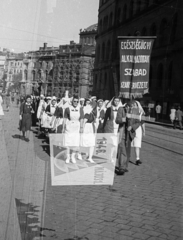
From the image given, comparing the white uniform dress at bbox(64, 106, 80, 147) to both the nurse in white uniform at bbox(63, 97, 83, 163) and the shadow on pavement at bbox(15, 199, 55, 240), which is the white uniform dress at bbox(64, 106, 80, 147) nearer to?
the nurse in white uniform at bbox(63, 97, 83, 163)

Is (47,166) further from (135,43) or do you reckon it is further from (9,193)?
(135,43)

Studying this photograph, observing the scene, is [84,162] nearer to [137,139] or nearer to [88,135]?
[88,135]

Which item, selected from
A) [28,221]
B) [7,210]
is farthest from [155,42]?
[28,221]

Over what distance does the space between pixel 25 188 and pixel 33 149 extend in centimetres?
431

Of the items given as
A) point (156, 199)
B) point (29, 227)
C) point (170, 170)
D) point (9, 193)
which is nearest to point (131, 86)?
point (170, 170)

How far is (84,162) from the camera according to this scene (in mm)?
7770

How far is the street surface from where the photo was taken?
3711 mm

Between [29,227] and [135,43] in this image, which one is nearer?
[29,227]

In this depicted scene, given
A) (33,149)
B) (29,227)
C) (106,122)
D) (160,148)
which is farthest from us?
(160,148)

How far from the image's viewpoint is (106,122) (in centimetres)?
776

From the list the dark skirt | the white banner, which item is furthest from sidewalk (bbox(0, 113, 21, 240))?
the dark skirt

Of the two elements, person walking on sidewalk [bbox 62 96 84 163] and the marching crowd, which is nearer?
the marching crowd

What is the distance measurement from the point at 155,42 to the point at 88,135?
1012 centimetres

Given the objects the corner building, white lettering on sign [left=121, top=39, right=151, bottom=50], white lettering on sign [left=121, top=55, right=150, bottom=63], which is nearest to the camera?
white lettering on sign [left=121, top=55, right=150, bottom=63]
